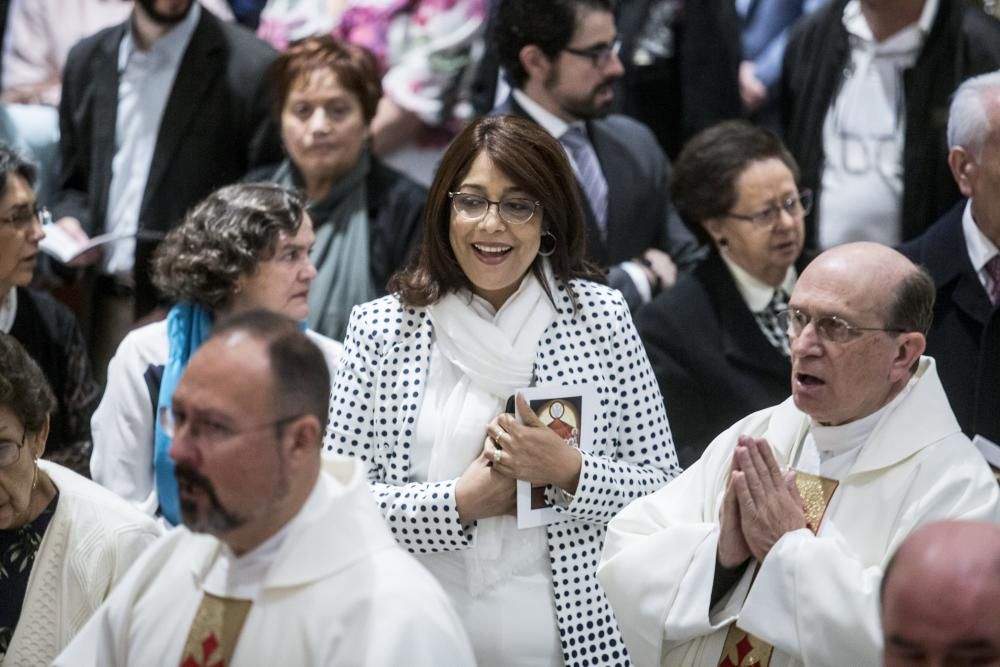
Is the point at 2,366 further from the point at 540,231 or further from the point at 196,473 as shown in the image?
the point at 540,231

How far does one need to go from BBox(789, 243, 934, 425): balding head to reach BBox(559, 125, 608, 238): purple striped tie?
1.96 metres

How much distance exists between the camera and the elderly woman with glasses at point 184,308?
5.21 meters

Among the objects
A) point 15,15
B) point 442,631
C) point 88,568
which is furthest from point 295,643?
point 15,15

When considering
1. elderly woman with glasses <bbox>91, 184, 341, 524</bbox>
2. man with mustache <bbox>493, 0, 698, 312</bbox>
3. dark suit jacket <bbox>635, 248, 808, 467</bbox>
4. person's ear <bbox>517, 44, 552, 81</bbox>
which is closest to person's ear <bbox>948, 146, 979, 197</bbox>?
dark suit jacket <bbox>635, 248, 808, 467</bbox>

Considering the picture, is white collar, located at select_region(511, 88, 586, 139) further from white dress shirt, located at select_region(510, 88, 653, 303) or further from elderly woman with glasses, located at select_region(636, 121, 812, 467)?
elderly woman with glasses, located at select_region(636, 121, 812, 467)

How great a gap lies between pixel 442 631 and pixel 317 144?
10.3 feet

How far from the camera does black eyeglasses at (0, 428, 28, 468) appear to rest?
4.21 metres

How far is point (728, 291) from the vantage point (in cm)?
571

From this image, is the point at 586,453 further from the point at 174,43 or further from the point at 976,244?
the point at 174,43

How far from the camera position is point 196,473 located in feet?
11.4

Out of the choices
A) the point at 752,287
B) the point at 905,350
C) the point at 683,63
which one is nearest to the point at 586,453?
the point at 905,350

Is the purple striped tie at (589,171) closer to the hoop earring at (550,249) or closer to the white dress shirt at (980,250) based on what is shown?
the white dress shirt at (980,250)

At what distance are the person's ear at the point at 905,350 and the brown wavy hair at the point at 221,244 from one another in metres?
1.94

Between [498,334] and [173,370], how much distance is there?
1197 millimetres
